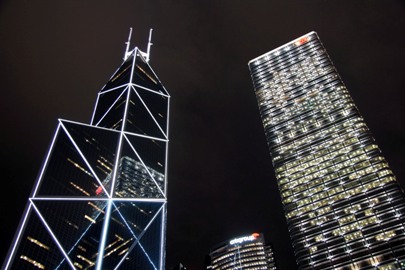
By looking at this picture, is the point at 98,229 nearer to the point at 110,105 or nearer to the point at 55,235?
the point at 55,235

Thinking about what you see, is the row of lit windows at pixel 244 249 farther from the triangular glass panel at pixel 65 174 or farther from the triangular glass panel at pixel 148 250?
the triangular glass panel at pixel 65 174

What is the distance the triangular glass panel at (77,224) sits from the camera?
62.3 metres

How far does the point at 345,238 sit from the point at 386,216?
14.4 metres

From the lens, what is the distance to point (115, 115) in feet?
303

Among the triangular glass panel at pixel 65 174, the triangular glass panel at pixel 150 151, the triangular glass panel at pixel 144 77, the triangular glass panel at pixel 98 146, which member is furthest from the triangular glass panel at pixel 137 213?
the triangular glass panel at pixel 144 77

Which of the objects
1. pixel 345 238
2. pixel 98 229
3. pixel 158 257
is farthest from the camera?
pixel 345 238

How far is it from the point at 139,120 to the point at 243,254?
379 ft

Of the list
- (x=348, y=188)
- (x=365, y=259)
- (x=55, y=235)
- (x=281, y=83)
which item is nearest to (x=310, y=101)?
(x=281, y=83)

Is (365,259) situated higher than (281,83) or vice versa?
(281,83)

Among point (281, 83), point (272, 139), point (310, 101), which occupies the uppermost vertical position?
point (281, 83)

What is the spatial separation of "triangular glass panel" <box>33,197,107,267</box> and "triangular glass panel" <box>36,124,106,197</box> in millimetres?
2776

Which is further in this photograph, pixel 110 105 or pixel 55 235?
pixel 110 105

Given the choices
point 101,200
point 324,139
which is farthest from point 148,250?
point 324,139

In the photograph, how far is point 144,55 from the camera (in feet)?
434
